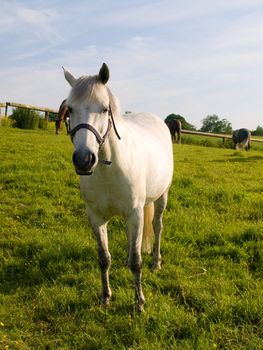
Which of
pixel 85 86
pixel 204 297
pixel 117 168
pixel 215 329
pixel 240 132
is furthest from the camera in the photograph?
pixel 240 132

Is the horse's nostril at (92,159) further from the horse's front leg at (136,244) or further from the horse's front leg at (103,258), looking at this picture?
A: the horse's front leg at (103,258)

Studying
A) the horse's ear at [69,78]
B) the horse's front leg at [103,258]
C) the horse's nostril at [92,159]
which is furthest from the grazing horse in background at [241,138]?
the horse's nostril at [92,159]

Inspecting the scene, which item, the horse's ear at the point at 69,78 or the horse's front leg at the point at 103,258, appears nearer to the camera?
the horse's ear at the point at 69,78

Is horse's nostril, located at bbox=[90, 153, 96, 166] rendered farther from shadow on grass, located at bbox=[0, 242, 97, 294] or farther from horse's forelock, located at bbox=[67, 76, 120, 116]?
shadow on grass, located at bbox=[0, 242, 97, 294]

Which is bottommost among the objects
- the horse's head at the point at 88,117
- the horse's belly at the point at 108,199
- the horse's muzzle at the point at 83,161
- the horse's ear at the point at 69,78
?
the horse's belly at the point at 108,199

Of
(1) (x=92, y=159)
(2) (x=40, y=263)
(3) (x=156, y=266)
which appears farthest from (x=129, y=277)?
(1) (x=92, y=159)

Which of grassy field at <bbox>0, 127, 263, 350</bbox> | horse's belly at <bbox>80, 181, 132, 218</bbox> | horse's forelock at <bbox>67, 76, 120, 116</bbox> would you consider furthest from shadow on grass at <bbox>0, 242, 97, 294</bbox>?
horse's forelock at <bbox>67, 76, 120, 116</bbox>

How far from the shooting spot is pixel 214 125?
72.6 m

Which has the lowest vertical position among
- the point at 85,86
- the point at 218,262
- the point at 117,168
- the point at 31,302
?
the point at 31,302

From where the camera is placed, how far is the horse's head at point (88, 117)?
8.21 ft

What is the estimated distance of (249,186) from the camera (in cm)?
799

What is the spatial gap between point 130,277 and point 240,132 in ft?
64.7

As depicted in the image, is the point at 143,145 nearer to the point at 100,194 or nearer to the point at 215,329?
the point at 100,194

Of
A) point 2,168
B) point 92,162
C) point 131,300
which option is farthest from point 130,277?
point 2,168
